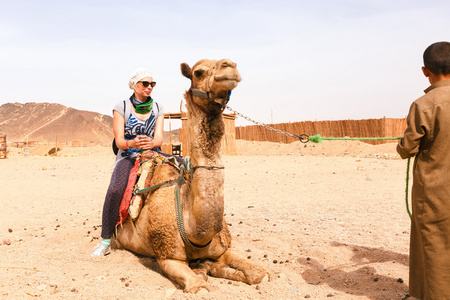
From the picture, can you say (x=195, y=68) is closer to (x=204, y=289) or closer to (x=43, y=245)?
(x=204, y=289)

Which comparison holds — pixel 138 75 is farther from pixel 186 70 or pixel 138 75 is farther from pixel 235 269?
pixel 235 269

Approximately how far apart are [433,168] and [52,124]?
472 feet

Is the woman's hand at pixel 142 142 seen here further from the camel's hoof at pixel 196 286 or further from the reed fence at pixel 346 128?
the reed fence at pixel 346 128

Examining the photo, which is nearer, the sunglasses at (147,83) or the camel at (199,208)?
the camel at (199,208)

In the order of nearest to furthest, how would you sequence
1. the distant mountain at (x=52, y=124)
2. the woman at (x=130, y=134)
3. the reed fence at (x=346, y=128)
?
1. the woman at (x=130, y=134)
2. the reed fence at (x=346, y=128)
3. the distant mountain at (x=52, y=124)

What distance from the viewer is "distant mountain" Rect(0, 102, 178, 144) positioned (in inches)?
4867

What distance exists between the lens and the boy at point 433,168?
3236 millimetres

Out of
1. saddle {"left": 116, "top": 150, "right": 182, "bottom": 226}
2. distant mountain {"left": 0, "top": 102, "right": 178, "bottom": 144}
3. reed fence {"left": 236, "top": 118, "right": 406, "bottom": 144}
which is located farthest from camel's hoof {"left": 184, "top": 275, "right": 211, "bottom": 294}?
distant mountain {"left": 0, "top": 102, "right": 178, "bottom": 144}

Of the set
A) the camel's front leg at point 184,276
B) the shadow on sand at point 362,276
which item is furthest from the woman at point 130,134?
the shadow on sand at point 362,276

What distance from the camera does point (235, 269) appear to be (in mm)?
4336

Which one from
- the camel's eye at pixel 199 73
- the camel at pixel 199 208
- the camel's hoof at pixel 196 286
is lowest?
the camel's hoof at pixel 196 286

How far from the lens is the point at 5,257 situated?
5199mm

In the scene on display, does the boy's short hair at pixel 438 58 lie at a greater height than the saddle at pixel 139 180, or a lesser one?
greater

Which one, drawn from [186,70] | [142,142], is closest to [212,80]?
[186,70]
